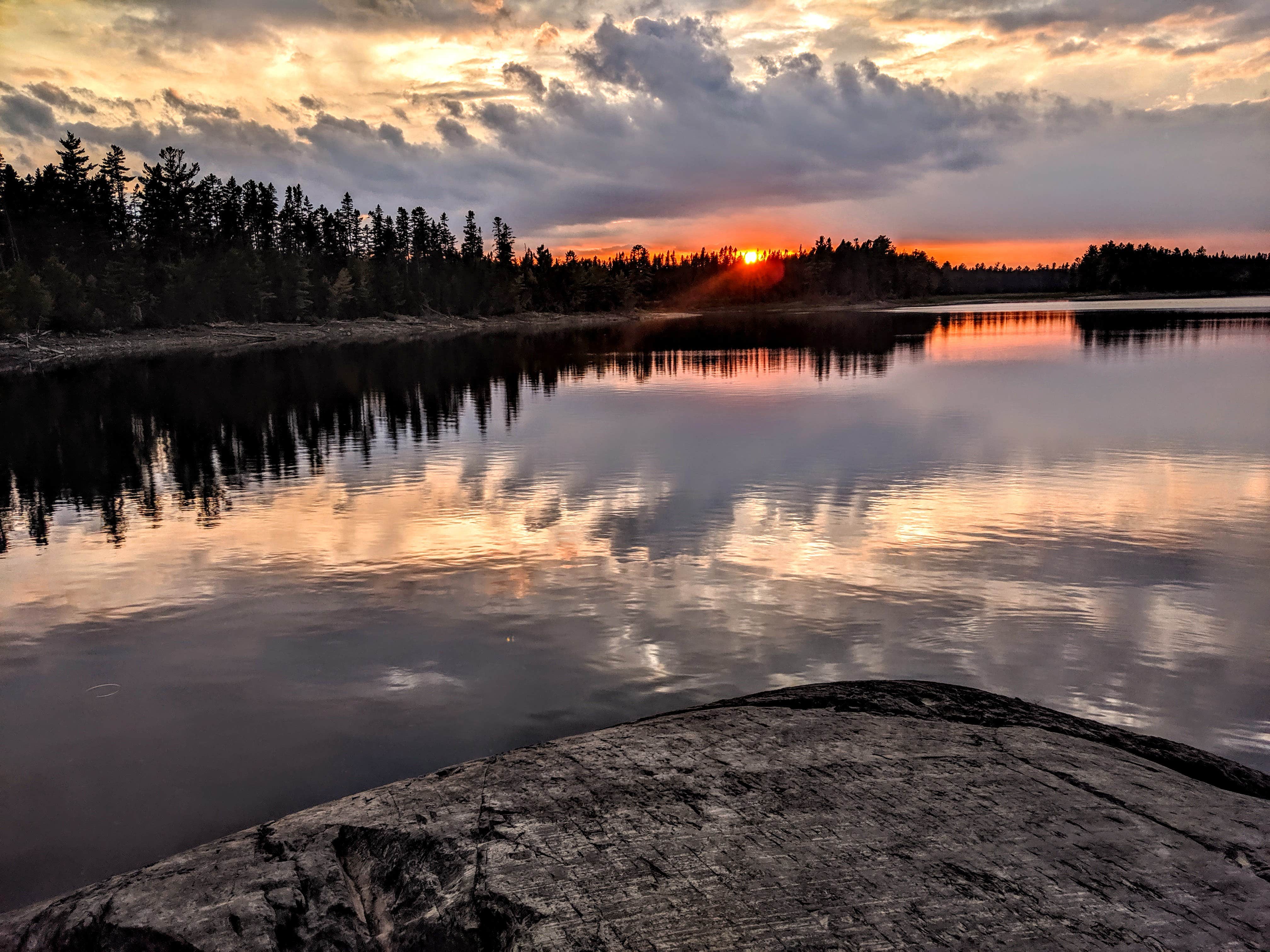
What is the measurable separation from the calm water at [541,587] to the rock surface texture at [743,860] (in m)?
2.27

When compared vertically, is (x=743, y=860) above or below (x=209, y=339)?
below

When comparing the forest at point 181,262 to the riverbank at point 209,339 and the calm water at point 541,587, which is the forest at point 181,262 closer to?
the riverbank at point 209,339

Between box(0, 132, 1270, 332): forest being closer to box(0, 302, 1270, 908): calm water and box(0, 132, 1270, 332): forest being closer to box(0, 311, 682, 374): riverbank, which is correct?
box(0, 311, 682, 374): riverbank

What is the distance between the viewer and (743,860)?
17.7ft

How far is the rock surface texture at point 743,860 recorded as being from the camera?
4801 millimetres

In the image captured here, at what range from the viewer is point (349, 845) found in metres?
6.20

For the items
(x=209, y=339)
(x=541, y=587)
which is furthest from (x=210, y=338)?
(x=541, y=587)

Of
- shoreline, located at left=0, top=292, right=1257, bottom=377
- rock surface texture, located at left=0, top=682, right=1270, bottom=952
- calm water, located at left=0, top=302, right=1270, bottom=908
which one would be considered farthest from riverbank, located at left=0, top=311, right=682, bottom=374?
rock surface texture, located at left=0, top=682, right=1270, bottom=952

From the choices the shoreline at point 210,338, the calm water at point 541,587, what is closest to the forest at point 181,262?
the shoreline at point 210,338

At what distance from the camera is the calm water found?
371 inches

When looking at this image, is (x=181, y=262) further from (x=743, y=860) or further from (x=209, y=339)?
(x=743, y=860)

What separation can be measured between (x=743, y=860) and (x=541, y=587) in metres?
9.66

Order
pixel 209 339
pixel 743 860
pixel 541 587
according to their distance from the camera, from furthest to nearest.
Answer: pixel 209 339 < pixel 541 587 < pixel 743 860

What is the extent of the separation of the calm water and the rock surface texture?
2.27m
